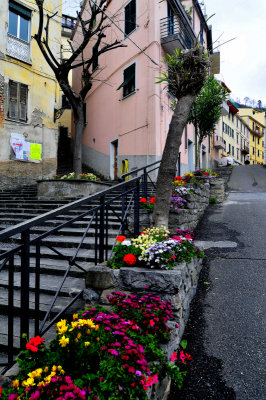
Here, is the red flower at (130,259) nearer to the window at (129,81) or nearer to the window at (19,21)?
the window at (129,81)

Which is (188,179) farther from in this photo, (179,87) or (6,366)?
(6,366)

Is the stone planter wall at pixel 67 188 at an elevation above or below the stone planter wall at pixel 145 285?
above

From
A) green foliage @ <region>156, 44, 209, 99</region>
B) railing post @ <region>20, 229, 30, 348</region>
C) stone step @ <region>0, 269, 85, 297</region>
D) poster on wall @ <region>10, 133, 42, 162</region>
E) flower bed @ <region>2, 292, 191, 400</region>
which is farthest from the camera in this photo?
poster on wall @ <region>10, 133, 42, 162</region>

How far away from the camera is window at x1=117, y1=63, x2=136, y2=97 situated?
13.9m

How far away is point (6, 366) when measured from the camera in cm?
233

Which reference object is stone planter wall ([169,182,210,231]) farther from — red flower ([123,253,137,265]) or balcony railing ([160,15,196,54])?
balcony railing ([160,15,196,54])

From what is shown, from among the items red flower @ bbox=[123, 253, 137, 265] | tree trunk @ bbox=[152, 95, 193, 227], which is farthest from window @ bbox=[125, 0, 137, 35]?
red flower @ bbox=[123, 253, 137, 265]

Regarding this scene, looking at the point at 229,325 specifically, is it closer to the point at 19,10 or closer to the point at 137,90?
the point at 137,90

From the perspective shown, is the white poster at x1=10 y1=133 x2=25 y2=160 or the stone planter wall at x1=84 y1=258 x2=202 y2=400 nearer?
the stone planter wall at x1=84 y1=258 x2=202 y2=400

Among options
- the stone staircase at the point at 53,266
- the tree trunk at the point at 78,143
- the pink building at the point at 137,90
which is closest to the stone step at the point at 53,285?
the stone staircase at the point at 53,266

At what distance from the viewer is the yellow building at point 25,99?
13016 millimetres

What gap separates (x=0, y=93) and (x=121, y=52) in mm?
6809

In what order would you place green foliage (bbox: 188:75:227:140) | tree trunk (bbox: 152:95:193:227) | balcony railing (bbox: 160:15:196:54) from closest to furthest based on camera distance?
tree trunk (bbox: 152:95:193:227)
balcony railing (bbox: 160:15:196:54)
green foliage (bbox: 188:75:227:140)

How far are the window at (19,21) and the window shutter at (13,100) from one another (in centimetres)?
265
